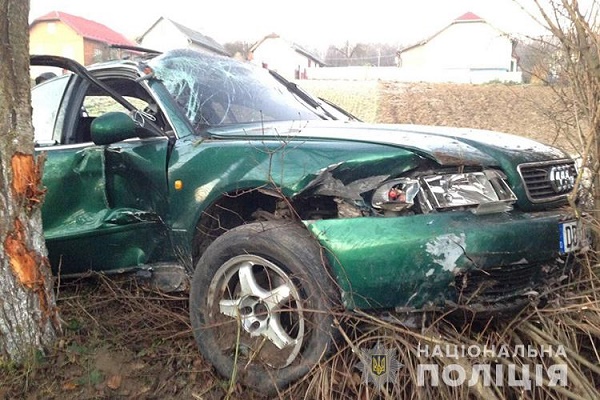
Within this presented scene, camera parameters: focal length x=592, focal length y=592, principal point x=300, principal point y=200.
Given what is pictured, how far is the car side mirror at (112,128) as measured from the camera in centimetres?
342

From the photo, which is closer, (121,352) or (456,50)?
(121,352)

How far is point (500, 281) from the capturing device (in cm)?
271

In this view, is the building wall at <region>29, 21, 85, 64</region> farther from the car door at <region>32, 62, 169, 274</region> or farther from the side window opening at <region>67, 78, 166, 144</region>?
the car door at <region>32, 62, 169, 274</region>

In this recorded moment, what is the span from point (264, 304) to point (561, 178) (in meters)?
1.75

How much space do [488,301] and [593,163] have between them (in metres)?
1.19

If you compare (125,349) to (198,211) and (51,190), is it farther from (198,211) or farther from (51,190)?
(51,190)

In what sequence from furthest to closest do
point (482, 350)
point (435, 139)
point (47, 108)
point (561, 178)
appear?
point (47, 108) < point (561, 178) < point (435, 139) < point (482, 350)

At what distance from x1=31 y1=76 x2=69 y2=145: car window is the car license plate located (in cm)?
333

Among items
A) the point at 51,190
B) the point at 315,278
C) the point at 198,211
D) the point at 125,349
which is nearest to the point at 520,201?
the point at 315,278

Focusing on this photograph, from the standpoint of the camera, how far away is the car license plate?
9.36 ft

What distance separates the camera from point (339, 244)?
2695 mm

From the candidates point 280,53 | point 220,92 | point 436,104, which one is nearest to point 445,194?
point 220,92

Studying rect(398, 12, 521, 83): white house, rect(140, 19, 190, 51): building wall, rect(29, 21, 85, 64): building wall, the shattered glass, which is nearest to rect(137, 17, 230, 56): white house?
rect(140, 19, 190, 51): building wall

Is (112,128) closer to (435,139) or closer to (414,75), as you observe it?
(435,139)
